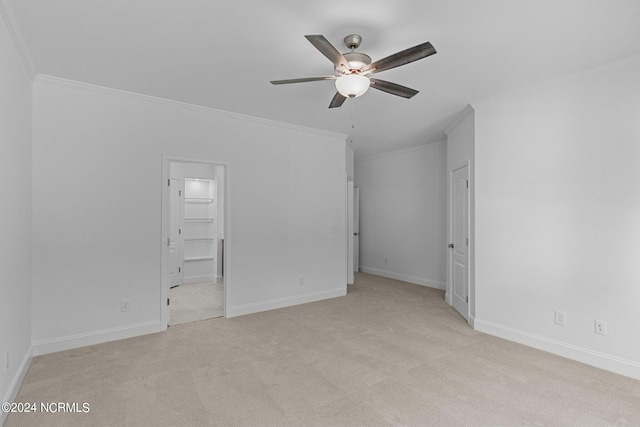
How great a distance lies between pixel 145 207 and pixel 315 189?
2.37 metres

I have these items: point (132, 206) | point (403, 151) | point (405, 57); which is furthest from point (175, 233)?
point (405, 57)

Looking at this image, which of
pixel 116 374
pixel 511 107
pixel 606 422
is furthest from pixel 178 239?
pixel 606 422

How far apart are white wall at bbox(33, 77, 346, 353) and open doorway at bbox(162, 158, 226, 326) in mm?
1464

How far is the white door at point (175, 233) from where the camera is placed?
598 cm

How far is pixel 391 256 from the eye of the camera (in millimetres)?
6789

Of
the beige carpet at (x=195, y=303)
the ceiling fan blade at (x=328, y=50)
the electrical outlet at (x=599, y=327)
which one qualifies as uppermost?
the ceiling fan blade at (x=328, y=50)

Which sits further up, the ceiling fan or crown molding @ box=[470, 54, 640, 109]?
crown molding @ box=[470, 54, 640, 109]

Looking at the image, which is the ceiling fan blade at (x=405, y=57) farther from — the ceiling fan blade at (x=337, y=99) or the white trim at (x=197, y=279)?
the white trim at (x=197, y=279)

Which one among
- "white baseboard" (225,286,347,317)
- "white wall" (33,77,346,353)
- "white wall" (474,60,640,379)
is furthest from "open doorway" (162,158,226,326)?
"white wall" (474,60,640,379)

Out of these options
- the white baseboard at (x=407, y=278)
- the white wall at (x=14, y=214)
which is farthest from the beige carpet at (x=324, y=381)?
the white baseboard at (x=407, y=278)

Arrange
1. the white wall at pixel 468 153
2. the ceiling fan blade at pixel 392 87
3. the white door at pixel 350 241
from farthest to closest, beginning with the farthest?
the white door at pixel 350 241 → the white wall at pixel 468 153 → the ceiling fan blade at pixel 392 87

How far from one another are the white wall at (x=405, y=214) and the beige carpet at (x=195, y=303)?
341cm

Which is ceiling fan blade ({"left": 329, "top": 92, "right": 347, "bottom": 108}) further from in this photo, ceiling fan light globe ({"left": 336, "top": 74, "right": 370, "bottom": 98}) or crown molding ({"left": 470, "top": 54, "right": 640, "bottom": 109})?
crown molding ({"left": 470, "top": 54, "right": 640, "bottom": 109})

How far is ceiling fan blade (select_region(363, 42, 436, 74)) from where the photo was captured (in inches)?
77.0
